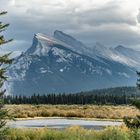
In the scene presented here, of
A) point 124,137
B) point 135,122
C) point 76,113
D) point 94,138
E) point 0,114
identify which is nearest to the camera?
point 0,114

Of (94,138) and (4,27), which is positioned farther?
(94,138)

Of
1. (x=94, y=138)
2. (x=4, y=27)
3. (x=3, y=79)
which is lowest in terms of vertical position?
(x=94, y=138)

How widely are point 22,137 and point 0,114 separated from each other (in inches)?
524

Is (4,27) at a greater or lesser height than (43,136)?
greater

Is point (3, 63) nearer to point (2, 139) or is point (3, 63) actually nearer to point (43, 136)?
point (2, 139)

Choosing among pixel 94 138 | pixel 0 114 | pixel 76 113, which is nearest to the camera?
pixel 0 114

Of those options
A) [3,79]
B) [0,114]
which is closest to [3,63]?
[3,79]

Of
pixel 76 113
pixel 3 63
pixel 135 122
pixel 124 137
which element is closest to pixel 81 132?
pixel 124 137

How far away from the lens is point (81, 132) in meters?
37.4

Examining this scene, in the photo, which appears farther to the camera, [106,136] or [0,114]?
[106,136]

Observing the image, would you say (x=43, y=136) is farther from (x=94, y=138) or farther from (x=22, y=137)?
(x=94, y=138)

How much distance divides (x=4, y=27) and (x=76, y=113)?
81824mm

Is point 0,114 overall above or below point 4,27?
below

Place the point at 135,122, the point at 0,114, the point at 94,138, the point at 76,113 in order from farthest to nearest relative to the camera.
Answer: the point at 76,113 < the point at 94,138 < the point at 135,122 < the point at 0,114
